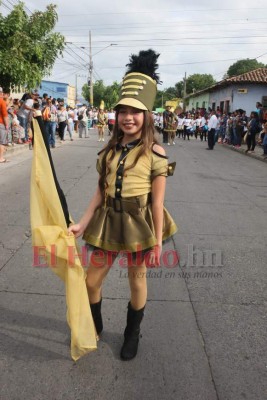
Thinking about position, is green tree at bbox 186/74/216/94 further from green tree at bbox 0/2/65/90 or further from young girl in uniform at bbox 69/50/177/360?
young girl in uniform at bbox 69/50/177/360

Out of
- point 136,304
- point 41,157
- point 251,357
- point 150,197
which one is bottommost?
point 251,357

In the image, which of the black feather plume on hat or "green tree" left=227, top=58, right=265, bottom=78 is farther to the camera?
"green tree" left=227, top=58, right=265, bottom=78

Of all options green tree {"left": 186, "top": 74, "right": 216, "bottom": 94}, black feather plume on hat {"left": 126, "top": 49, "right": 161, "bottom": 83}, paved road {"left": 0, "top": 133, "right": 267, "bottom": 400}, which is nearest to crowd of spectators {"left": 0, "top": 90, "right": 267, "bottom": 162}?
paved road {"left": 0, "top": 133, "right": 267, "bottom": 400}

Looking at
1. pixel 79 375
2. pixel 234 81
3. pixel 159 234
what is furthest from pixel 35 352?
pixel 234 81

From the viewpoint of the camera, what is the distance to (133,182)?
244 cm

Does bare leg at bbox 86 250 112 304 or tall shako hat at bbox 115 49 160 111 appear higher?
tall shako hat at bbox 115 49 160 111

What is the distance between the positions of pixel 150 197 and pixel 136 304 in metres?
0.74

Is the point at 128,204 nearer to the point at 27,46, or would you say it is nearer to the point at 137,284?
the point at 137,284

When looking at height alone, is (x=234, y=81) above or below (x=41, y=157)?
above

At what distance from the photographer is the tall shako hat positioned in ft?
7.83

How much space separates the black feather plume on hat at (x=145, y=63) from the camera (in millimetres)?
2531

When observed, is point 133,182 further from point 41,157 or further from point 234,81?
point 234,81

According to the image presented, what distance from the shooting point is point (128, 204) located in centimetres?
246

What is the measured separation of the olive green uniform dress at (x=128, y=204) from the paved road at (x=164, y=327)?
32.2 inches
